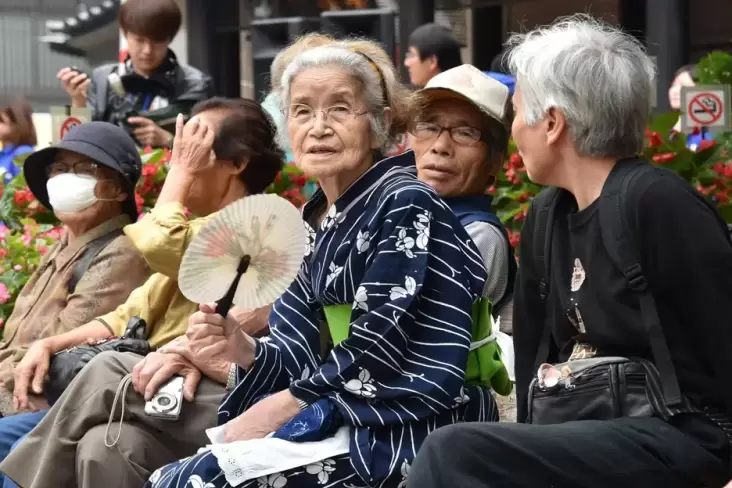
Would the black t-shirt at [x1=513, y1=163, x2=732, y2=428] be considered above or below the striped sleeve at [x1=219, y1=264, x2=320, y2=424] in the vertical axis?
above

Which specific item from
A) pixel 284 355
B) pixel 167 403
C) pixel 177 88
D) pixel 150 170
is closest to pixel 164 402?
pixel 167 403

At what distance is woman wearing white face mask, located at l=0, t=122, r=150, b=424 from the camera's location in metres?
5.31

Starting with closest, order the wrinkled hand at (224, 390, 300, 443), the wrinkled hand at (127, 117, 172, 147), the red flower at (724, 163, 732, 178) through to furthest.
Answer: the wrinkled hand at (224, 390, 300, 443), the red flower at (724, 163, 732, 178), the wrinkled hand at (127, 117, 172, 147)

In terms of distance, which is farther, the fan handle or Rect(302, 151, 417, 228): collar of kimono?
Rect(302, 151, 417, 228): collar of kimono

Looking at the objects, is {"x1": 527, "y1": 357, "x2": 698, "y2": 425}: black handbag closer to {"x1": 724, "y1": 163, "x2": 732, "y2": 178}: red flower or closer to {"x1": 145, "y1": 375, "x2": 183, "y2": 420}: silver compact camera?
{"x1": 145, "y1": 375, "x2": 183, "y2": 420}: silver compact camera

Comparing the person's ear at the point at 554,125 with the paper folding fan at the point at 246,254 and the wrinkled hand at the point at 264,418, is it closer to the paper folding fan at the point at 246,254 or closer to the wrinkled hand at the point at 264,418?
the paper folding fan at the point at 246,254

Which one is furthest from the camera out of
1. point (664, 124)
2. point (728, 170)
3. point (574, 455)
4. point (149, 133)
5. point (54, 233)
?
point (149, 133)

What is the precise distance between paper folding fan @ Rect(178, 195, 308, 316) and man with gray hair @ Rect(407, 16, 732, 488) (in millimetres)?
674

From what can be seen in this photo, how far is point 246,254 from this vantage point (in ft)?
12.5

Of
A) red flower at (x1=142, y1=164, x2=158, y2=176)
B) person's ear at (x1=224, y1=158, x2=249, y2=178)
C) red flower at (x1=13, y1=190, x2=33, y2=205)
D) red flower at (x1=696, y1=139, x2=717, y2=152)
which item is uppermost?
person's ear at (x1=224, y1=158, x2=249, y2=178)

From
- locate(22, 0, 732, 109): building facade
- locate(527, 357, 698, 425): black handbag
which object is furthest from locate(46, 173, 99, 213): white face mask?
locate(22, 0, 732, 109): building facade

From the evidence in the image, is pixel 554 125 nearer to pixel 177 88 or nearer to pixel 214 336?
pixel 214 336

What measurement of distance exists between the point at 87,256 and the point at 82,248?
2.1 inches

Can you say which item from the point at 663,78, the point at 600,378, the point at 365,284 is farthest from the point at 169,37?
the point at 663,78
